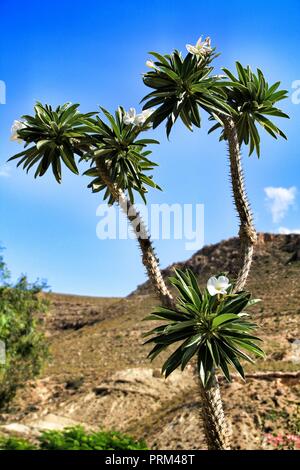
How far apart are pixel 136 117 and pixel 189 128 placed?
2.39 feet

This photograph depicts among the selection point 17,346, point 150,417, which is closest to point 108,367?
point 17,346

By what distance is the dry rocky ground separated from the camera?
15270 millimetres

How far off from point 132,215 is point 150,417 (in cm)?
1601

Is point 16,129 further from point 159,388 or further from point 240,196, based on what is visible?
point 159,388

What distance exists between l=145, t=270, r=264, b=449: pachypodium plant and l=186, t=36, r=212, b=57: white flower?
2.87 m

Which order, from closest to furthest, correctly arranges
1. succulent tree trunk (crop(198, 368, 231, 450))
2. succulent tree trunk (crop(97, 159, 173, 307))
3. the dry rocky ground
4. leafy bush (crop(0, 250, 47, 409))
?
succulent tree trunk (crop(198, 368, 231, 450)), succulent tree trunk (crop(97, 159, 173, 307)), the dry rocky ground, leafy bush (crop(0, 250, 47, 409))

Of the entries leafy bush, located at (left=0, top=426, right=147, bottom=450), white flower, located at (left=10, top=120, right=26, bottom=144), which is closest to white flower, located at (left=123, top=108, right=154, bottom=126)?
white flower, located at (left=10, top=120, right=26, bottom=144)

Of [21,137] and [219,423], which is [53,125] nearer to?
[21,137]

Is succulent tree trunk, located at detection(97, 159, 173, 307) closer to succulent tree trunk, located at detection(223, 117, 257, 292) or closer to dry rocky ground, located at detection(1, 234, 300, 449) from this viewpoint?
succulent tree trunk, located at detection(223, 117, 257, 292)

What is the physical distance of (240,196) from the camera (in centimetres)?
691

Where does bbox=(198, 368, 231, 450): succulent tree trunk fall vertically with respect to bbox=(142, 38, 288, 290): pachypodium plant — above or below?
below

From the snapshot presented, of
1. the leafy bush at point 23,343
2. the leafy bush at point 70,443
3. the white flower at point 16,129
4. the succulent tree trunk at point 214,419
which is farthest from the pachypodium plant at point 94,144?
the leafy bush at point 23,343

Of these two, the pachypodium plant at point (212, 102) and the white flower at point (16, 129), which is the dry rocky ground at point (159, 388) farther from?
the white flower at point (16, 129)
